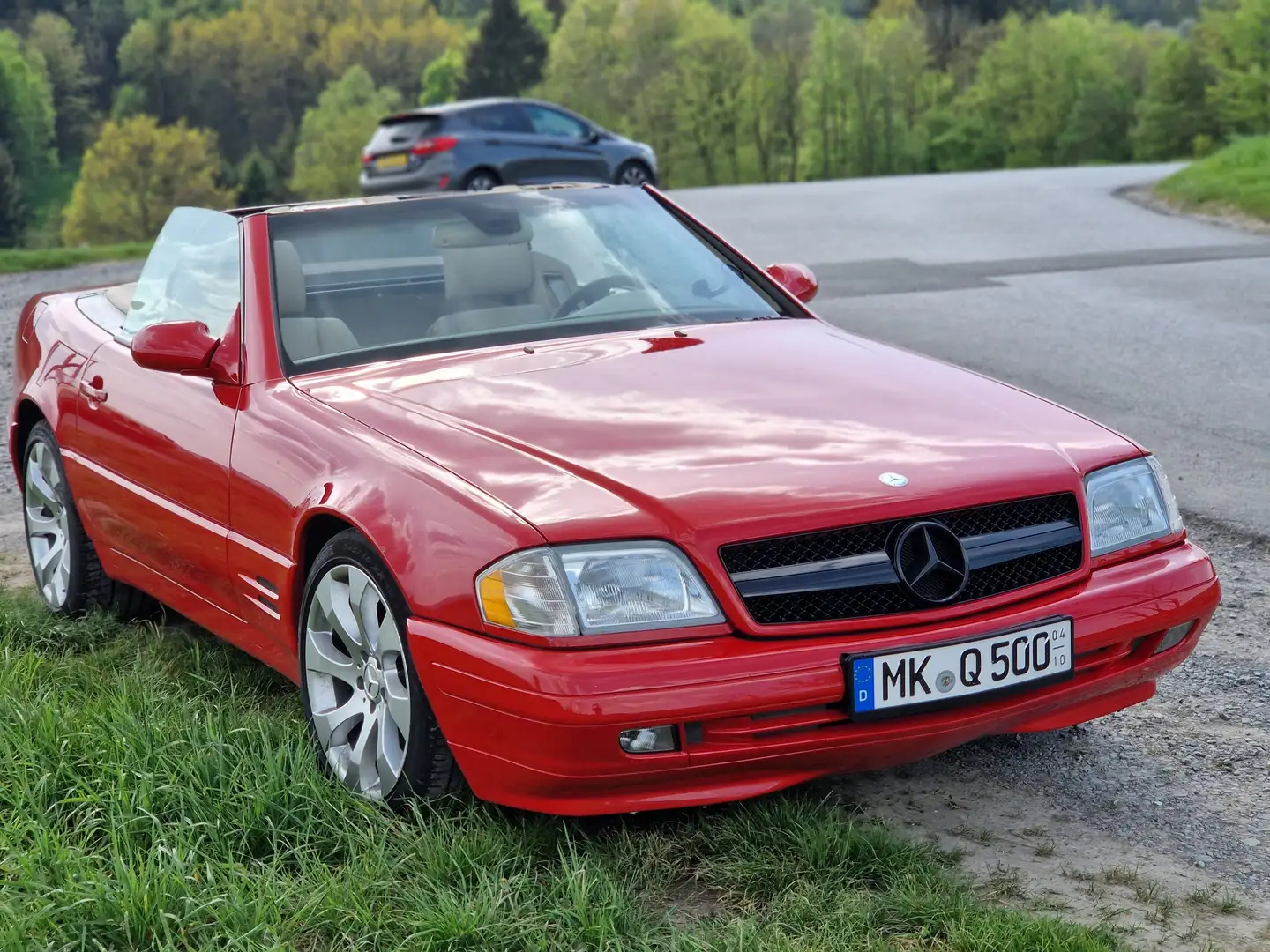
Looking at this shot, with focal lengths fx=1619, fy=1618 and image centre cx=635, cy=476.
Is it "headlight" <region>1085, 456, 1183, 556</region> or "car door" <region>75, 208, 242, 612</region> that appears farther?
"car door" <region>75, 208, 242, 612</region>

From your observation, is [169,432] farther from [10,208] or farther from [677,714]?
[10,208]

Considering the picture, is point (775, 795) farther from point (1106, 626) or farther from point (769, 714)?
point (1106, 626)

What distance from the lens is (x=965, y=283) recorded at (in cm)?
1350

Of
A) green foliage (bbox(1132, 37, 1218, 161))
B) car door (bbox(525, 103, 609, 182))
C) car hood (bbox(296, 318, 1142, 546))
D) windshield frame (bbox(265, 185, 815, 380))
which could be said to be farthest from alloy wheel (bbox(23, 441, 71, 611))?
green foliage (bbox(1132, 37, 1218, 161))

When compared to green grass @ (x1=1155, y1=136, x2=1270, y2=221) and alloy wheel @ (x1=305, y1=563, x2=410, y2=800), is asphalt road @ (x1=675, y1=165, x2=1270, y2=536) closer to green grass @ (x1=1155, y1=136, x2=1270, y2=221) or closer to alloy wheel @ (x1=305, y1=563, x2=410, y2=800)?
green grass @ (x1=1155, y1=136, x2=1270, y2=221)

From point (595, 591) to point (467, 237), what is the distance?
1.95 m

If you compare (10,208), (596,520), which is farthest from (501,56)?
(596,520)

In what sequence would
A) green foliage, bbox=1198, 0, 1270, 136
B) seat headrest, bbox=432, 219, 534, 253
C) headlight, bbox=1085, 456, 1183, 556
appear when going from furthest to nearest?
green foliage, bbox=1198, 0, 1270, 136 → seat headrest, bbox=432, 219, 534, 253 → headlight, bbox=1085, 456, 1183, 556

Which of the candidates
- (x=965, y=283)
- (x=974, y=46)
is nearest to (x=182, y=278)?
(x=965, y=283)

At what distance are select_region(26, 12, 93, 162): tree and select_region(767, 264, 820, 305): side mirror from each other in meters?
130

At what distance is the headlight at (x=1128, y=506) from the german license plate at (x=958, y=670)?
325 millimetres

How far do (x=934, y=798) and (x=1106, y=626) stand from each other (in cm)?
59

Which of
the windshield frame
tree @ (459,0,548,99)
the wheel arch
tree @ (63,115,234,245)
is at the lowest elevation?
tree @ (63,115,234,245)

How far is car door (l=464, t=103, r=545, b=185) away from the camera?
72.4 ft
